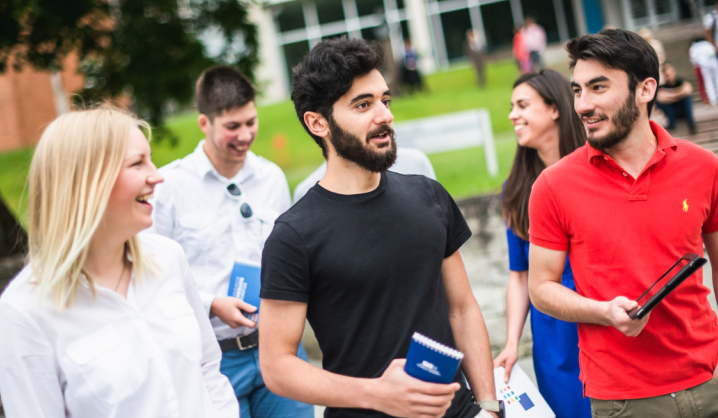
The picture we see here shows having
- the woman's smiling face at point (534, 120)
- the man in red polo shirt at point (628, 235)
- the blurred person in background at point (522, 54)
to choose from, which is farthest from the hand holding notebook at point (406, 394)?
the blurred person in background at point (522, 54)

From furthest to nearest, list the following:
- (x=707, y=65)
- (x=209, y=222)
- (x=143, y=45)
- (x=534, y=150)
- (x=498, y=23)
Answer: (x=498, y=23) < (x=707, y=65) < (x=143, y=45) < (x=534, y=150) < (x=209, y=222)

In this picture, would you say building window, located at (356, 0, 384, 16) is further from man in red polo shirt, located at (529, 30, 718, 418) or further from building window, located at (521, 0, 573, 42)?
man in red polo shirt, located at (529, 30, 718, 418)

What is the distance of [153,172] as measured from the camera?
1.90 metres

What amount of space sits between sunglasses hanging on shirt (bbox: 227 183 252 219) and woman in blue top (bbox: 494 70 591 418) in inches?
55.4

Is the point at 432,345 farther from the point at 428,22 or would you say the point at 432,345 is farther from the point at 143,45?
the point at 428,22

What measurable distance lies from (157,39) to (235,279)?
6.39 meters

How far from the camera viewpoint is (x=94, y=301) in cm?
176

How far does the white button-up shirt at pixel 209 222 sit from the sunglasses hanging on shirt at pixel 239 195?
0.02 metres

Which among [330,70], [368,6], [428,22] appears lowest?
[330,70]

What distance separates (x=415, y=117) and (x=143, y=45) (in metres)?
9.92

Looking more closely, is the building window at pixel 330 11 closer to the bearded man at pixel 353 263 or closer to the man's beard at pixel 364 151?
the bearded man at pixel 353 263

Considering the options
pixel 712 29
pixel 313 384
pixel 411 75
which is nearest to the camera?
pixel 313 384

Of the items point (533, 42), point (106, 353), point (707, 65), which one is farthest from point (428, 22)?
point (106, 353)

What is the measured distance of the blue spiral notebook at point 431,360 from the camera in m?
1.50
